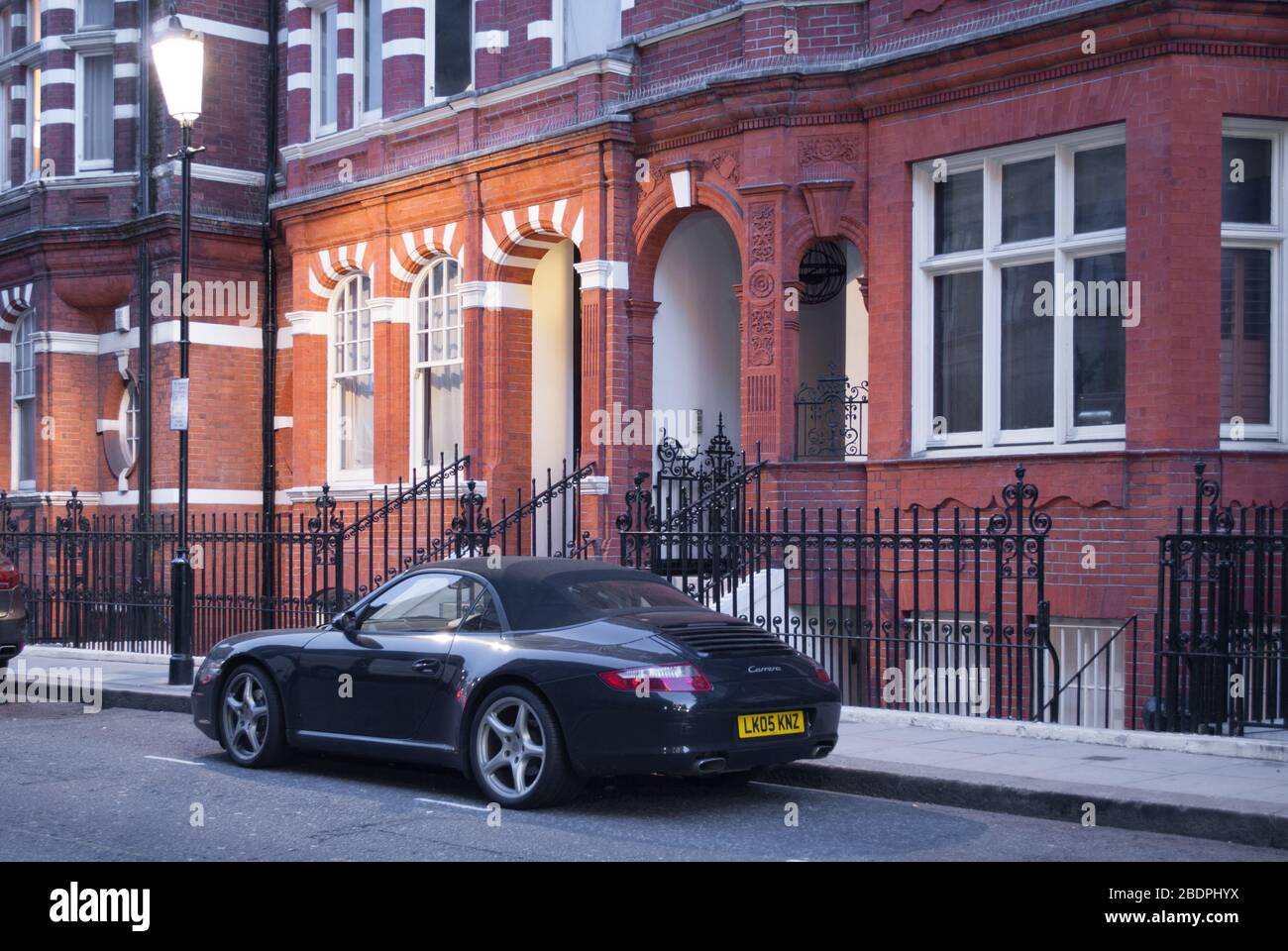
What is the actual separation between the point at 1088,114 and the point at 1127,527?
11.8 ft

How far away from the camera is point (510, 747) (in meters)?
9.23

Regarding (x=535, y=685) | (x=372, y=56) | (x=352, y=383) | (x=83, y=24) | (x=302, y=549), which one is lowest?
(x=535, y=685)

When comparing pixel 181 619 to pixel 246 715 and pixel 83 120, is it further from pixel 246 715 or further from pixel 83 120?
pixel 83 120

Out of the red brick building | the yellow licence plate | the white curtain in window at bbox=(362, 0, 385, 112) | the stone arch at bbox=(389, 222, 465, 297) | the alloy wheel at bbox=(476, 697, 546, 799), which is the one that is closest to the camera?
the yellow licence plate

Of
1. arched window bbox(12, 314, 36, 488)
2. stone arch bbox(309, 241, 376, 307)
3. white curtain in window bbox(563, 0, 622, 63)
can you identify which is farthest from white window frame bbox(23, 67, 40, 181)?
white curtain in window bbox(563, 0, 622, 63)

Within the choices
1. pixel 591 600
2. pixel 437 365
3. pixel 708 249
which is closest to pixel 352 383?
pixel 437 365

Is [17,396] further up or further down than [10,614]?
further up

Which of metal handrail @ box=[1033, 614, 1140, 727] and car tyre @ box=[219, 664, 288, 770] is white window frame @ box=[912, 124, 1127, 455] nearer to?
Result: metal handrail @ box=[1033, 614, 1140, 727]

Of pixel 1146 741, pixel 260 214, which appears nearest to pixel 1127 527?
pixel 1146 741

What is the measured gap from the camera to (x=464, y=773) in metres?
9.49

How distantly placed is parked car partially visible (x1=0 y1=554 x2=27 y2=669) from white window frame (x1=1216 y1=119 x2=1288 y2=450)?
10822 mm

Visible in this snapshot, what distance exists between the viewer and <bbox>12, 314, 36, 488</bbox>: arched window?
2611 centimetres

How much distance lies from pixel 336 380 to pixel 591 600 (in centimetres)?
1314
